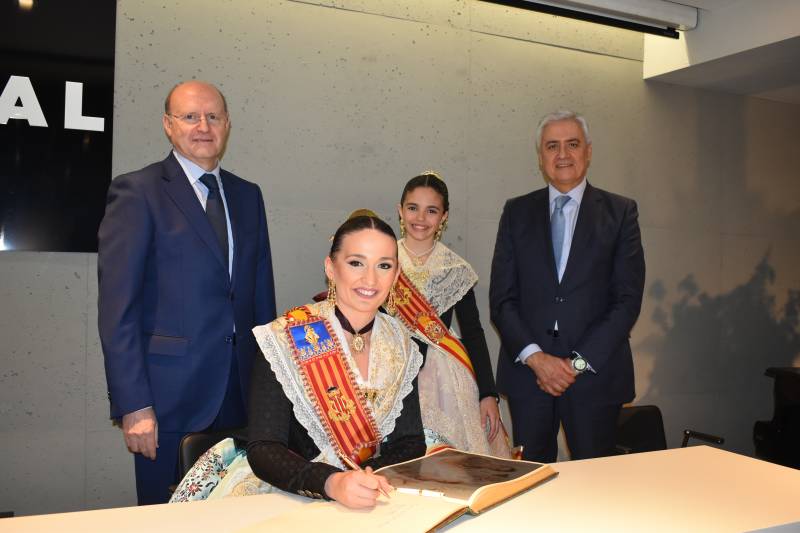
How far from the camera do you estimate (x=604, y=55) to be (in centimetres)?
416

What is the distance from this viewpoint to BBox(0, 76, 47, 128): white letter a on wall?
290 cm

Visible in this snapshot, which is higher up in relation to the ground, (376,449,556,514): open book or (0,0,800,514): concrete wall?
(0,0,800,514): concrete wall

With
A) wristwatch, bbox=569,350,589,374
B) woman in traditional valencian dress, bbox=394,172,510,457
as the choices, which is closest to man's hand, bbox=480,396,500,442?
woman in traditional valencian dress, bbox=394,172,510,457

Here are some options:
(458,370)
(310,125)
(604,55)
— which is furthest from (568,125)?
(604,55)

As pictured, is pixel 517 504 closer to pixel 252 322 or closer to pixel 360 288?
pixel 360 288

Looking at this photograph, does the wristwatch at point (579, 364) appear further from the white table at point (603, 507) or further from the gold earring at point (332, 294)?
the gold earring at point (332, 294)

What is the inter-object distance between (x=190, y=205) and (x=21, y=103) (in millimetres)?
1239

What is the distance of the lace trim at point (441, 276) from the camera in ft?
8.79

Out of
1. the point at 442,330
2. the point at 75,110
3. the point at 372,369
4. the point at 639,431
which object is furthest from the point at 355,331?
the point at 75,110

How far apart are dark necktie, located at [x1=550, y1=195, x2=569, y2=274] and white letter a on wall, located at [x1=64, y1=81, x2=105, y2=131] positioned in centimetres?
193

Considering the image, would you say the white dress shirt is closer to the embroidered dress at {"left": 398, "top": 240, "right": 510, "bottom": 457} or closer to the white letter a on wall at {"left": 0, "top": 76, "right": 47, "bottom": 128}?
the embroidered dress at {"left": 398, "top": 240, "right": 510, "bottom": 457}

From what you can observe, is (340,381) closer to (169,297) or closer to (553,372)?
(169,297)

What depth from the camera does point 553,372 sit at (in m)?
2.53

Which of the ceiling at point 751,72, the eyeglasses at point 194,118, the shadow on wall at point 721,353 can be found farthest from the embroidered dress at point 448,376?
the ceiling at point 751,72
